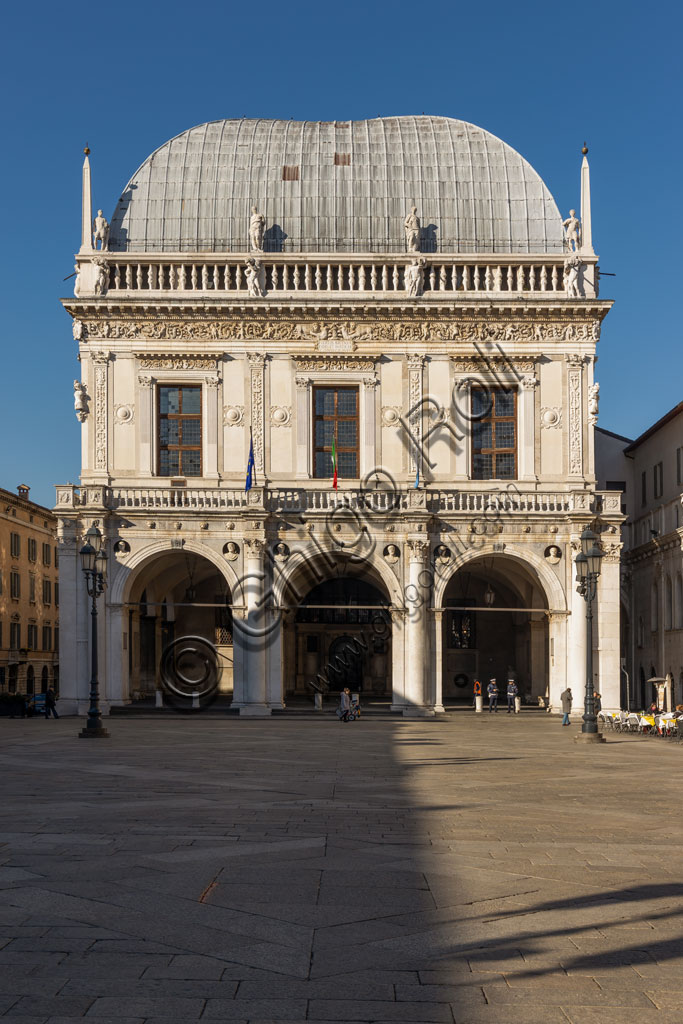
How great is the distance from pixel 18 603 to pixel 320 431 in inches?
1310

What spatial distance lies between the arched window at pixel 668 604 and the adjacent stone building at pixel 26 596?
37525 millimetres

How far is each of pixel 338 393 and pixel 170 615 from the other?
1472cm

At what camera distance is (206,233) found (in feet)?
171

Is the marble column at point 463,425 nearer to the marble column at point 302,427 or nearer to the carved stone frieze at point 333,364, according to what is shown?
the carved stone frieze at point 333,364

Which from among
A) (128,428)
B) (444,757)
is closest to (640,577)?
(128,428)

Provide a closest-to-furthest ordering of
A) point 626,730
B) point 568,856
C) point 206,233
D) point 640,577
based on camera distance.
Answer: point 568,856 → point 626,730 → point 206,233 → point 640,577

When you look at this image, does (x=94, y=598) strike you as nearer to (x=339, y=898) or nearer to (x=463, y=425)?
(x=463, y=425)

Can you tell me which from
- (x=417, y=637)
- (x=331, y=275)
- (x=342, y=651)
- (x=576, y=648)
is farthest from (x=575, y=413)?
(x=342, y=651)

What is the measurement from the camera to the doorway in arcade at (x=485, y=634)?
182ft

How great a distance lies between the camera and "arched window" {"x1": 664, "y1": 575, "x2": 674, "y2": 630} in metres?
51.0

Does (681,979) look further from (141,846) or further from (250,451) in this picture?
(250,451)

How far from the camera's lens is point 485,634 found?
5897 centimetres

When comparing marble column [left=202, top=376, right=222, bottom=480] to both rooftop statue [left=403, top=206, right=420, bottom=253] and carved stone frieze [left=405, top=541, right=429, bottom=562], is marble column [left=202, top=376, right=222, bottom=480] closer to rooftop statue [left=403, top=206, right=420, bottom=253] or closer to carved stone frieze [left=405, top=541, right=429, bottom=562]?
carved stone frieze [left=405, top=541, right=429, bottom=562]

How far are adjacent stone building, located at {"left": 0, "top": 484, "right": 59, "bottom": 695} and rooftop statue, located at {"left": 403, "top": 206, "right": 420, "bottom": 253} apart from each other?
33080 mm
